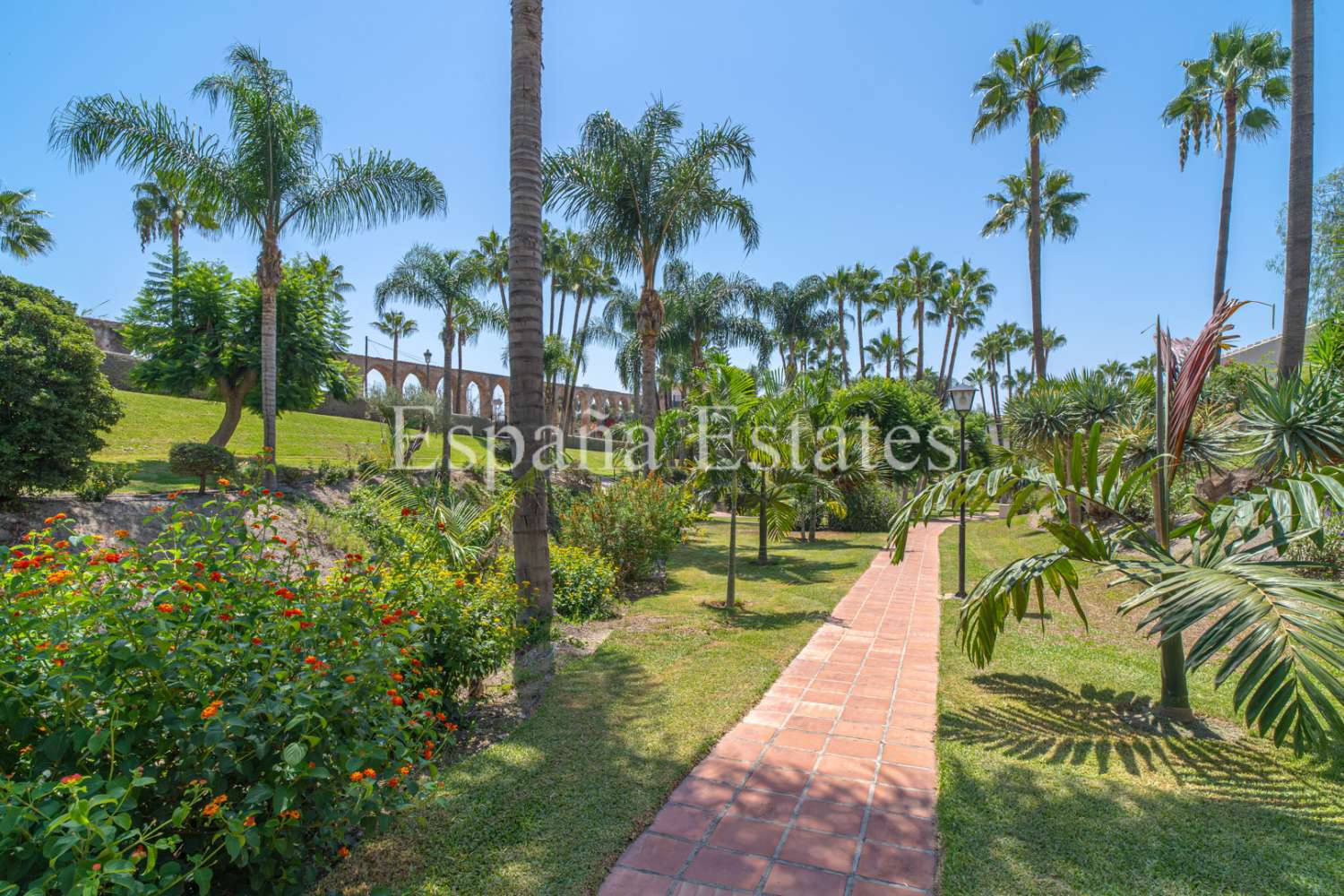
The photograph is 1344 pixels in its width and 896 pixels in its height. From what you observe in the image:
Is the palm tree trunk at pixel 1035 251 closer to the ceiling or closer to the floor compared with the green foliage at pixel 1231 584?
closer to the ceiling

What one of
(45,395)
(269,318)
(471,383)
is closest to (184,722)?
(45,395)

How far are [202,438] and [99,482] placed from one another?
35.1ft

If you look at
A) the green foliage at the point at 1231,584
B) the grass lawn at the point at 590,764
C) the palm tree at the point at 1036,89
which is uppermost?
the palm tree at the point at 1036,89

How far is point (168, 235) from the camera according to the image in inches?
1282

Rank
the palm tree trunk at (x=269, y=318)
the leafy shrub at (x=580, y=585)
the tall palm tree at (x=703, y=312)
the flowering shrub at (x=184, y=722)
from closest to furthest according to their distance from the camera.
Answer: the flowering shrub at (x=184, y=722)
the leafy shrub at (x=580, y=585)
the palm tree trunk at (x=269, y=318)
the tall palm tree at (x=703, y=312)

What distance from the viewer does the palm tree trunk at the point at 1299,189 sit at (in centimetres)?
974

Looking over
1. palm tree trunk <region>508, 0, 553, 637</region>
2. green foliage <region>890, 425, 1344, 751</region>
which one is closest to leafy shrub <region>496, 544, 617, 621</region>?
palm tree trunk <region>508, 0, 553, 637</region>

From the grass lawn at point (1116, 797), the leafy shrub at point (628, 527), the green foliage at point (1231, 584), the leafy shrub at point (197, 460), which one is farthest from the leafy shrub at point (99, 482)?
the grass lawn at point (1116, 797)

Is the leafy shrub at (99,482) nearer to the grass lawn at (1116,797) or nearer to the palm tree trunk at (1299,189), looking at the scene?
the grass lawn at (1116,797)

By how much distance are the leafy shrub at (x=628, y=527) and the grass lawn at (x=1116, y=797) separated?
5.31 m

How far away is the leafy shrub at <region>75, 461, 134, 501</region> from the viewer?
377 inches

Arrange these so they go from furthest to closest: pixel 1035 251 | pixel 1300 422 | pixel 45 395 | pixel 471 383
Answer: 1. pixel 471 383
2. pixel 1035 251
3. pixel 45 395
4. pixel 1300 422

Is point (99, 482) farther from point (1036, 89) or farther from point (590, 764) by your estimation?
point (1036, 89)

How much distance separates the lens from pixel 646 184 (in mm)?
14734
